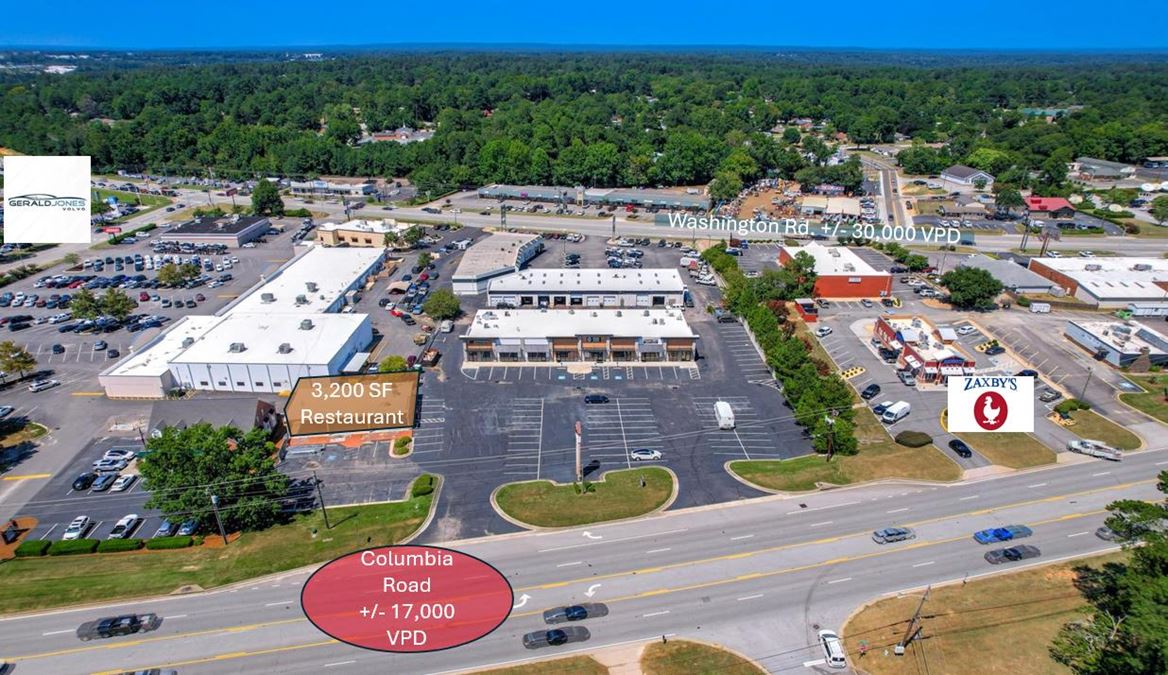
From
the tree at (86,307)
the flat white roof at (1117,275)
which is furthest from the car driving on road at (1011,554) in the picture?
the tree at (86,307)

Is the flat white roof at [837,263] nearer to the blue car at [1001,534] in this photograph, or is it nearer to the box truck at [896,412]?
the box truck at [896,412]

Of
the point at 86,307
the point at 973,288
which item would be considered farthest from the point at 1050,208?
the point at 86,307

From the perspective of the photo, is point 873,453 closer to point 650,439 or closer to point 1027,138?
point 650,439

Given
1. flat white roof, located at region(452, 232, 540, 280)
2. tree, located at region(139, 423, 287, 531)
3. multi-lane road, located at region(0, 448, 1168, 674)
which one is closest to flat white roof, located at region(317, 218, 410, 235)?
flat white roof, located at region(452, 232, 540, 280)

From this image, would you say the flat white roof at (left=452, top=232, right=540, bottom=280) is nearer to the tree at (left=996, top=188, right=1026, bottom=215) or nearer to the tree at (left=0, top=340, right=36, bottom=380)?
the tree at (left=0, top=340, right=36, bottom=380)

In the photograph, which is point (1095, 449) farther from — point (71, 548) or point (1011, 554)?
point (71, 548)

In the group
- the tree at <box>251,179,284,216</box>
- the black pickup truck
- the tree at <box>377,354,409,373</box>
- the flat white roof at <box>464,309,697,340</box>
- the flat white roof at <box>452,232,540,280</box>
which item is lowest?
the black pickup truck

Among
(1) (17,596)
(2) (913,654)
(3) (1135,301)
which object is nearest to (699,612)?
(2) (913,654)
